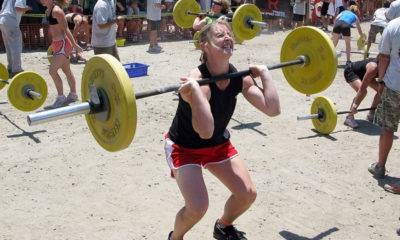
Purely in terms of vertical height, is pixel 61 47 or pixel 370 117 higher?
pixel 61 47

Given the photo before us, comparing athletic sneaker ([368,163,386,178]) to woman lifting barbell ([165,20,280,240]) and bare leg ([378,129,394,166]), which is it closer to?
bare leg ([378,129,394,166])

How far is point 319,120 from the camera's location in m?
6.69

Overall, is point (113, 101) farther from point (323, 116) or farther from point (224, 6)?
point (224, 6)

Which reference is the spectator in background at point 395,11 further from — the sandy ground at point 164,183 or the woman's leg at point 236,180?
the woman's leg at point 236,180

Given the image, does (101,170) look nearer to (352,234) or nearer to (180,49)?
(352,234)

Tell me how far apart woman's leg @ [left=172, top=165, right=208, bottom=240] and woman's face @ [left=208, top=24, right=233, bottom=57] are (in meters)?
0.85

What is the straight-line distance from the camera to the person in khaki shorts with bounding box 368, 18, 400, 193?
5.03 metres

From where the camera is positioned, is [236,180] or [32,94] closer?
[236,180]

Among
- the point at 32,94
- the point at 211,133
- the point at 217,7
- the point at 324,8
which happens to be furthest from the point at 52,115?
the point at 324,8

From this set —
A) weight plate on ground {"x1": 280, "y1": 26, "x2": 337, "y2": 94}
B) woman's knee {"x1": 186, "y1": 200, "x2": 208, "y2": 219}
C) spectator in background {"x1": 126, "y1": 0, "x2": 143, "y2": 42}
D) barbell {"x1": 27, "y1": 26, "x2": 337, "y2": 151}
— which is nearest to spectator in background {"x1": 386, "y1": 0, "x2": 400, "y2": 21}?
weight plate on ground {"x1": 280, "y1": 26, "x2": 337, "y2": 94}

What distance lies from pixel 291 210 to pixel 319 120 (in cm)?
230

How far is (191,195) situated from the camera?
3418mm

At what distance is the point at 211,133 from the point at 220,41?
66 centimetres

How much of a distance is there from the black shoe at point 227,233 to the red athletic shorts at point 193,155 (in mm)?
648
